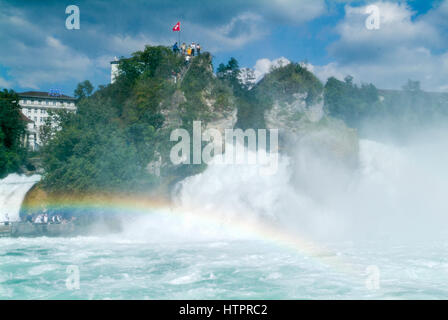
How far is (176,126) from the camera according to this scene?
105 feet

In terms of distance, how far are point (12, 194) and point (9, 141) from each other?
447 inches

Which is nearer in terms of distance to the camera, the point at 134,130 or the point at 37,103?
the point at 134,130

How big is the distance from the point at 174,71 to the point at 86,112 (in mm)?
8994

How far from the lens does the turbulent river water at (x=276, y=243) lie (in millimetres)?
14578

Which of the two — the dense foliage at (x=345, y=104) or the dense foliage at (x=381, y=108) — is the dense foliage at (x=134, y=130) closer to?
the dense foliage at (x=345, y=104)

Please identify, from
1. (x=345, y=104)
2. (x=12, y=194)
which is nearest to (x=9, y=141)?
(x=12, y=194)

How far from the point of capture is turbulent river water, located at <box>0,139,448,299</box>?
14.6 m

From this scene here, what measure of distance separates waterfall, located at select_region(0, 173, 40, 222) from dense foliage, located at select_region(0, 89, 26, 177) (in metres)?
2.22

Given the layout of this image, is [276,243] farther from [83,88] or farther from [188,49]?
[83,88]

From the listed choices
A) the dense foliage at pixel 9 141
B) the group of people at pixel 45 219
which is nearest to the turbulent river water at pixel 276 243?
the group of people at pixel 45 219

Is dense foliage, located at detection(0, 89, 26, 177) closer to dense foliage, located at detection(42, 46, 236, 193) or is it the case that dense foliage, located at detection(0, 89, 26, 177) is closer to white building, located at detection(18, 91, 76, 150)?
dense foliage, located at detection(42, 46, 236, 193)

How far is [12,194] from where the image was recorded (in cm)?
2916
